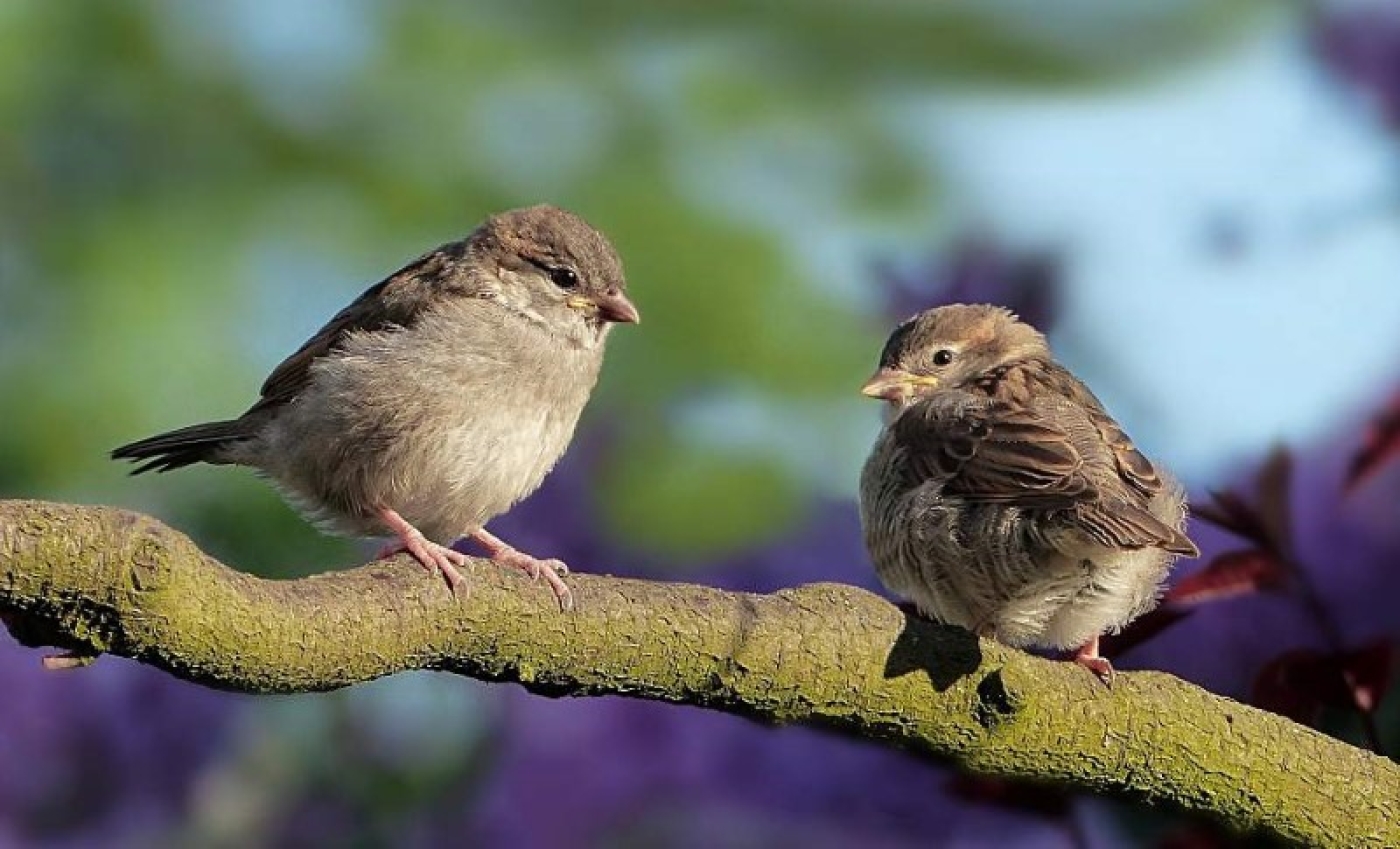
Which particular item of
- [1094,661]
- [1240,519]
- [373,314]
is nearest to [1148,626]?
[1094,661]

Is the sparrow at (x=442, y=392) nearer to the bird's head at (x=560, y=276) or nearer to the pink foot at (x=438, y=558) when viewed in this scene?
the bird's head at (x=560, y=276)

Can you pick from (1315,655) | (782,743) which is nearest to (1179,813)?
(1315,655)

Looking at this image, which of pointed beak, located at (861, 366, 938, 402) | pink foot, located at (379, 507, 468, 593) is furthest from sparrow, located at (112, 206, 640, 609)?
pointed beak, located at (861, 366, 938, 402)

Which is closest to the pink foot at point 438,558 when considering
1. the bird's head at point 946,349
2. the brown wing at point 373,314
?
the brown wing at point 373,314

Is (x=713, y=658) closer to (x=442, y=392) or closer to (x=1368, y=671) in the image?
(x=1368, y=671)

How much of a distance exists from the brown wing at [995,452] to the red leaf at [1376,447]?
0.34 metres

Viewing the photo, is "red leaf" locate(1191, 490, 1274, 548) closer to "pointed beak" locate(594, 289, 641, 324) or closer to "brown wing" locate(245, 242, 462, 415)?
"pointed beak" locate(594, 289, 641, 324)

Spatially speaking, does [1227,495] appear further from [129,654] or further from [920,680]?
[129,654]

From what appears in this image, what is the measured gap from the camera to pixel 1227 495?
253cm

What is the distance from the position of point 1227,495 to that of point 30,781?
2.28m

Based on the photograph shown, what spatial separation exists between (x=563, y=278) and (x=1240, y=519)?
1319 mm

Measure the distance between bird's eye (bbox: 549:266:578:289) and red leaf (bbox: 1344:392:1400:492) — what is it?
4.34ft

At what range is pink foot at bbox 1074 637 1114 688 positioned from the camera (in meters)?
2.53

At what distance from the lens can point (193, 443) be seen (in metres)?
3.47
